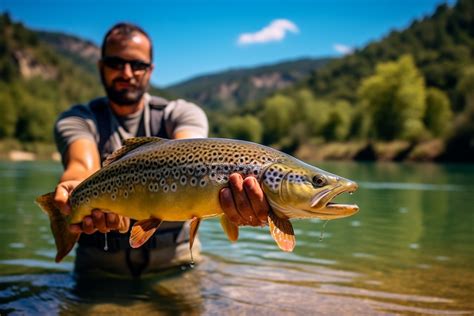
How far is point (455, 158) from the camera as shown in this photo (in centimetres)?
4675

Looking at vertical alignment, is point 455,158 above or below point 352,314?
above

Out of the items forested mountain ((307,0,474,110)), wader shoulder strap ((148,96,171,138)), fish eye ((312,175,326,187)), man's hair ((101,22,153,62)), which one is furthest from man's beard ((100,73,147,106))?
forested mountain ((307,0,474,110))

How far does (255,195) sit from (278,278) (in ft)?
10.3

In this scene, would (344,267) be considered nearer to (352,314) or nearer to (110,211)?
(352,314)

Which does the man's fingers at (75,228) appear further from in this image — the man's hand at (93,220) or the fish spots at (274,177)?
the fish spots at (274,177)

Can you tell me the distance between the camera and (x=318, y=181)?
321 centimetres


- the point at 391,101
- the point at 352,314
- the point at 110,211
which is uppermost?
the point at 391,101

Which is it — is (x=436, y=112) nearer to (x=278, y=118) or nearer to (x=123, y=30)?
(x=278, y=118)

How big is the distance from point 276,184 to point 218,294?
260cm

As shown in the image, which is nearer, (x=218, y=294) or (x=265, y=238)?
(x=218, y=294)

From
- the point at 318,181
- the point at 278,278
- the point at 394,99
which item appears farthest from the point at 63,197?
the point at 394,99

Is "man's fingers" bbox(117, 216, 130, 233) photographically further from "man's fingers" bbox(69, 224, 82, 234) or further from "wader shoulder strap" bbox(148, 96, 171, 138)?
"wader shoulder strap" bbox(148, 96, 171, 138)

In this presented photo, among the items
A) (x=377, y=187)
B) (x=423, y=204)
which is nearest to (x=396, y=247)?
(x=423, y=204)

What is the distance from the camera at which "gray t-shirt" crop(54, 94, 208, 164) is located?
5.31 metres
